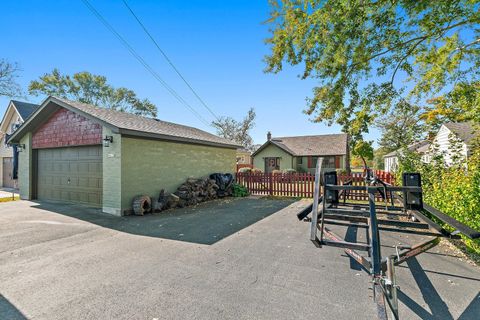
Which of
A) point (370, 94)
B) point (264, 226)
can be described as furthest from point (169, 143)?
point (370, 94)

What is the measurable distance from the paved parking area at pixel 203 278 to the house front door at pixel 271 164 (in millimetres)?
18724

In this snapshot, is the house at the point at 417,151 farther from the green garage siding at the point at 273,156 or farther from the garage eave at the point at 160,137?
the green garage siding at the point at 273,156

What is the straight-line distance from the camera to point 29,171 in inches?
417

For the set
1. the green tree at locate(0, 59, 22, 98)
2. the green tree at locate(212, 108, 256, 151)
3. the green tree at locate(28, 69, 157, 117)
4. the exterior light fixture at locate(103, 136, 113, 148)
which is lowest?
the exterior light fixture at locate(103, 136, 113, 148)

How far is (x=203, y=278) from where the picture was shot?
3.13 meters

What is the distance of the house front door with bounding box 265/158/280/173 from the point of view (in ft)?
79.1

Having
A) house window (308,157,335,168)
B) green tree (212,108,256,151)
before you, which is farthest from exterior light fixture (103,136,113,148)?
green tree (212,108,256,151)

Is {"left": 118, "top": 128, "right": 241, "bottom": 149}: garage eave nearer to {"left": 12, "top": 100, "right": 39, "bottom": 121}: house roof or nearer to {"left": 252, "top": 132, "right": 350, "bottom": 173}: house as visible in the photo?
{"left": 252, "top": 132, "right": 350, "bottom": 173}: house

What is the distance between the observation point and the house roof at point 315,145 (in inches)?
914

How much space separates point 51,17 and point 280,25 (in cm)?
926

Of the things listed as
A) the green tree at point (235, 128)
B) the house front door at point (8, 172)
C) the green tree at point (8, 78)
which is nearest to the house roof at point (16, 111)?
the house front door at point (8, 172)

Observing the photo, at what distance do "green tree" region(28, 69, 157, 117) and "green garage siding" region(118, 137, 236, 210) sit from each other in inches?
1133

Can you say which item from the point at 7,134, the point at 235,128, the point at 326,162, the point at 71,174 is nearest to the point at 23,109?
the point at 7,134

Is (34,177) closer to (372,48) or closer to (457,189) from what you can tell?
(372,48)
